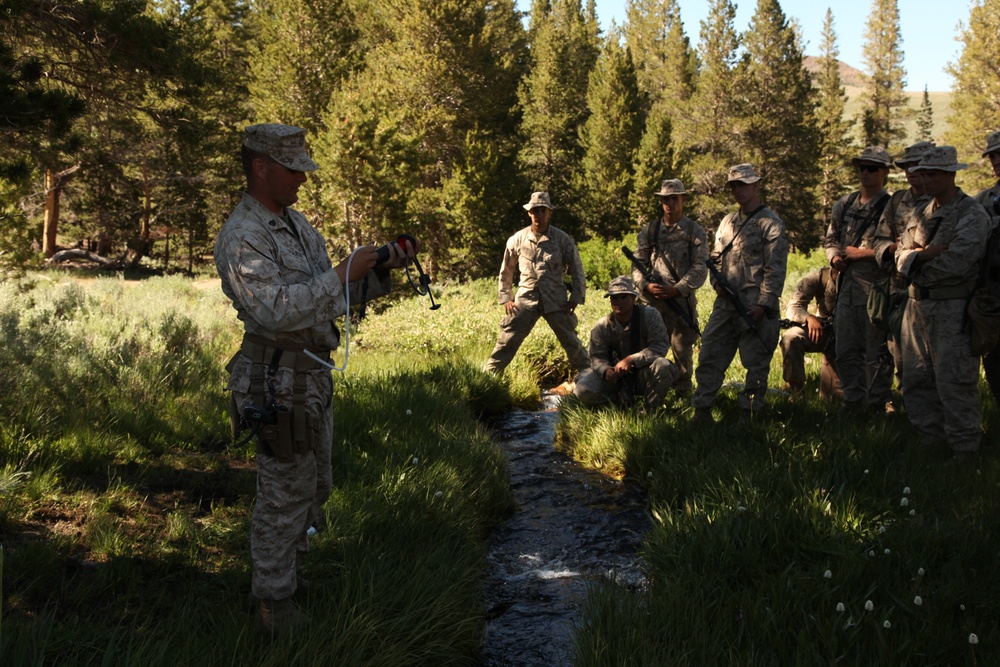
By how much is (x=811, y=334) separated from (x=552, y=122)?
96.8 feet

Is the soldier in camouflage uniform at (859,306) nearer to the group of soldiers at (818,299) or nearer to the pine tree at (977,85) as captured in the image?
the group of soldiers at (818,299)

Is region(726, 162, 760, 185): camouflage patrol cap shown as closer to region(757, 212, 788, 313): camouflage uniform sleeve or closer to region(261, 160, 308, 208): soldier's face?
region(757, 212, 788, 313): camouflage uniform sleeve

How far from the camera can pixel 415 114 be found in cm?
2766

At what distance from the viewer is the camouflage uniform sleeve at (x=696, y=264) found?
7.55 meters

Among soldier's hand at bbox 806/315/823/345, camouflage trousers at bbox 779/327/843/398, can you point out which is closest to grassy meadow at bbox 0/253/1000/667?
camouflage trousers at bbox 779/327/843/398

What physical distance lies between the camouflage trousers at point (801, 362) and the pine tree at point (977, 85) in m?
35.2

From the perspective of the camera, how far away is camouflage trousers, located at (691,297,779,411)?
6406mm

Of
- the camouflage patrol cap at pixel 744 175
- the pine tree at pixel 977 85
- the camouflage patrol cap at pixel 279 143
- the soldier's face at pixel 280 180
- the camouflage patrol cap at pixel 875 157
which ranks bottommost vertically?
the soldier's face at pixel 280 180

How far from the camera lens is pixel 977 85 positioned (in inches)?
1551

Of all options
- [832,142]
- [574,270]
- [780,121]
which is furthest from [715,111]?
[574,270]

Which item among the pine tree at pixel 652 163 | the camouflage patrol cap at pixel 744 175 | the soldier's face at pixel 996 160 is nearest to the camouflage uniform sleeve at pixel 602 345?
the camouflage patrol cap at pixel 744 175

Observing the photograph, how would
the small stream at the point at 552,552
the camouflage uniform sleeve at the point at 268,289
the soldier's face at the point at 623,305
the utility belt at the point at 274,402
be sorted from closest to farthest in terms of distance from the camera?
the camouflage uniform sleeve at the point at 268,289 < the utility belt at the point at 274,402 < the small stream at the point at 552,552 < the soldier's face at the point at 623,305

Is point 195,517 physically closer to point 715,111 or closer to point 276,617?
point 276,617

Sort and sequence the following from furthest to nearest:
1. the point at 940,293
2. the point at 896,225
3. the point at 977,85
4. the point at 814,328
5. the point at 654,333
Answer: the point at 977,85
the point at 814,328
the point at 654,333
the point at 896,225
the point at 940,293
